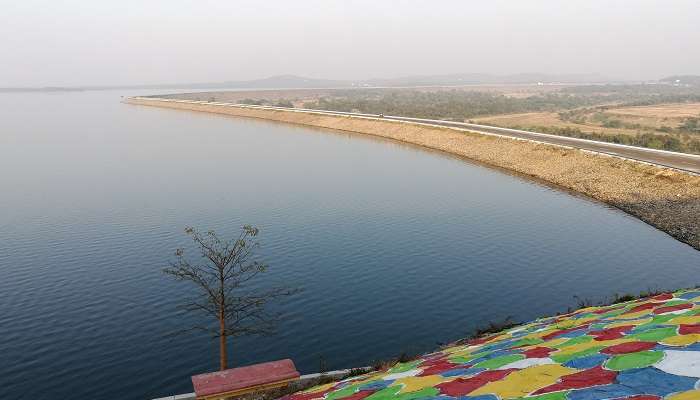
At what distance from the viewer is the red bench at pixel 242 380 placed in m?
17.2

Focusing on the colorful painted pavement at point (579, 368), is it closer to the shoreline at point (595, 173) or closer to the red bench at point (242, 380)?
the red bench at point (242, 380)

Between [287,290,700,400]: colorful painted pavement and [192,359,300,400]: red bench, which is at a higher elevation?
[287,290,700,400]: colorful painted pavement

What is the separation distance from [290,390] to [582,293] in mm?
20445

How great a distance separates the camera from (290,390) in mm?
17250

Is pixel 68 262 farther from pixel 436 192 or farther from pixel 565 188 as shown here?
pixel 565 188

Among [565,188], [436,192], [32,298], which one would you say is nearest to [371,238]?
[436,192]

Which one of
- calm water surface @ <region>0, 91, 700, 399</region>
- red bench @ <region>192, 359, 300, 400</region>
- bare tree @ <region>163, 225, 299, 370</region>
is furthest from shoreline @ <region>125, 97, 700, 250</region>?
red bench @ <region>192, 359, 300, 400</region>

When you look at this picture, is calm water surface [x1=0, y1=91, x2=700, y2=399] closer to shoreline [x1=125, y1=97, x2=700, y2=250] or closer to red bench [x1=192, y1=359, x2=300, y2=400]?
shoreline [x1=125, y1=97, x2=700, y2=250]

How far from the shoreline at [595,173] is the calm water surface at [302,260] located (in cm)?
260

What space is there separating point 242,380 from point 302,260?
17.1 m

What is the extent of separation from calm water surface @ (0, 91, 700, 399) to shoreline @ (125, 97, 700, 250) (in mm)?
2603

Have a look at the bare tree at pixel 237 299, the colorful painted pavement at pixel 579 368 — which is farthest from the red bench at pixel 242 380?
the colorful painted pavement at pixel 579 368

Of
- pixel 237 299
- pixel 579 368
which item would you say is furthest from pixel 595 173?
pixel 579 368

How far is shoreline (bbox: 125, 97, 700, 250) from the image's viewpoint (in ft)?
149
